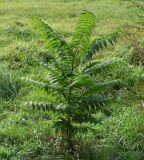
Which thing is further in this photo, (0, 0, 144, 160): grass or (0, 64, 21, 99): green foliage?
(0, 64, 21, 99): green foliage

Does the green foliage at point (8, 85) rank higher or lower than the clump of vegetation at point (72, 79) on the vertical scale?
lower

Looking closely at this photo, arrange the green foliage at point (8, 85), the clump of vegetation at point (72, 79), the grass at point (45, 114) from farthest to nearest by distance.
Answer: the green foliage at point (8, 85)
the grass at point (45, 114)
the clump of vegetation at point (72, 79)

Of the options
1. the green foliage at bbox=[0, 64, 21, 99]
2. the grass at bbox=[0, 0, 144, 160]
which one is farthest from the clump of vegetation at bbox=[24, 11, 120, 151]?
the green foliage at bbox=[0, 64, 21, 99]

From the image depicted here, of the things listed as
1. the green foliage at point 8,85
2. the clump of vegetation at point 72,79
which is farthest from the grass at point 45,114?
the clump of vegetation at point 72,79

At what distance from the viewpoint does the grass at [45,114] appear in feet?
20.3

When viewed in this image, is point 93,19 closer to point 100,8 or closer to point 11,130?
point 11,130

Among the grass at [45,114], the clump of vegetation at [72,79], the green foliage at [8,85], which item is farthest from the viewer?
the green foliage at [8,85]

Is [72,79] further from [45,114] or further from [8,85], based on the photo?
[8,85]

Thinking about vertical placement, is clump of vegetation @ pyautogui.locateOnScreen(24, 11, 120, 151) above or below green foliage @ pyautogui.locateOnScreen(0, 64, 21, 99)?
above

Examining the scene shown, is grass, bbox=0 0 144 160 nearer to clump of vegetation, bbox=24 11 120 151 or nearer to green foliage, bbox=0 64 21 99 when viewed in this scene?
green foliage, bbox=0 64 21 99

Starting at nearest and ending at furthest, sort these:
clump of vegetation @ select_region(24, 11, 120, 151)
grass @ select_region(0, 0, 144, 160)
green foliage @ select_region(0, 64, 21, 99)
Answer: clump of vegetation @ select_region(24, 11, 120, 151) → grass @ select_region(0, 0, 144, 160) → green foliage @ select_region(0, 64, 21, 99)

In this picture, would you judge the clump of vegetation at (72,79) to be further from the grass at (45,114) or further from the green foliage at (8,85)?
the green foliage at (8,85)

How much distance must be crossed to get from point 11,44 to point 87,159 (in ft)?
19.4

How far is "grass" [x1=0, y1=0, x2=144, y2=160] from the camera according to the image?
20.3 feet
